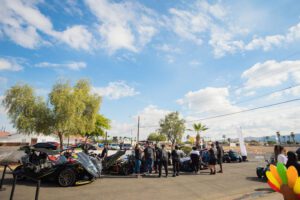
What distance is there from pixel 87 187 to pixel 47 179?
5.99ft

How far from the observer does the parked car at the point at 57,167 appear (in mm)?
8625

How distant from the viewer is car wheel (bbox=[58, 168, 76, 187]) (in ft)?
28.0

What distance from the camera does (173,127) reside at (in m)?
62.5

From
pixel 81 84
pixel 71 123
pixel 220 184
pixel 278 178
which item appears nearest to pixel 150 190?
pixel 220 184

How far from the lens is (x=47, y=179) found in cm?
885

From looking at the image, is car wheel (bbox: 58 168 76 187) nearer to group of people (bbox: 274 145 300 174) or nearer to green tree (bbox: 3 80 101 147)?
group of people (bbox: 274 145 300 174)

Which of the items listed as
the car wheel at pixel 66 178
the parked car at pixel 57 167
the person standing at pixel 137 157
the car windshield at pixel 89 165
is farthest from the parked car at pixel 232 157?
the car wheel at pixel 66 178

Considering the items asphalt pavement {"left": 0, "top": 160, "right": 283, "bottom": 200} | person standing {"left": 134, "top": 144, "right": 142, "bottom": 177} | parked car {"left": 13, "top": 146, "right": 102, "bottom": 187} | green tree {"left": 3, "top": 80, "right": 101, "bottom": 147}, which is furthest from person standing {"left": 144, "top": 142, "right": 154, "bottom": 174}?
green tree {"left": 3, "top": 80, "right": 101, "bottom": 147}

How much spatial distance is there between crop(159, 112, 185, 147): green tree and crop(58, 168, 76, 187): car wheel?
54.3 metres

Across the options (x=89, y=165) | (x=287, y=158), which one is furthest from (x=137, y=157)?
(x=287, y=158)

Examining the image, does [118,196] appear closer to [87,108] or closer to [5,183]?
A: [5,183]

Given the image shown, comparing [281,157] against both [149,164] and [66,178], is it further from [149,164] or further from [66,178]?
[66,178]

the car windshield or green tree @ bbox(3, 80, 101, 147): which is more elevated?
green tree @ bbox(3, 80, 101, 147)

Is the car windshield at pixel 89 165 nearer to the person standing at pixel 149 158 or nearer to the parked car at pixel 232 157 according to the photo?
the person standing at pixel 149 158
